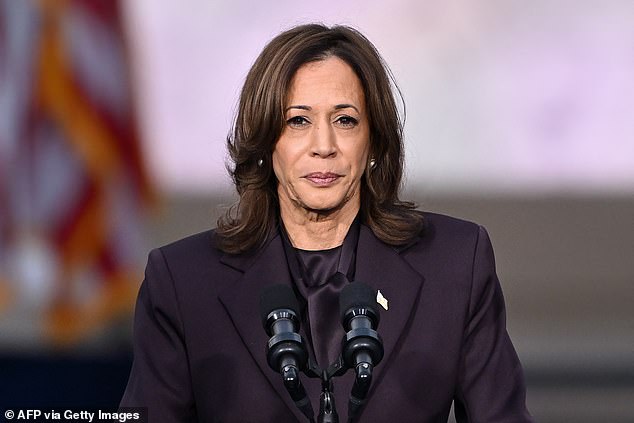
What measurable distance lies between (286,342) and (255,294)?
670 millimetres

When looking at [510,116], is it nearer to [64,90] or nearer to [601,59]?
[601,59]

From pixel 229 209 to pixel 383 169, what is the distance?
13.7 inches

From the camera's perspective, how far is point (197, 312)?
2.62 metres

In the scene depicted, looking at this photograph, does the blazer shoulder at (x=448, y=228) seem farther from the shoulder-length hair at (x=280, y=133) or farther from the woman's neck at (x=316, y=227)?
the woman's neck at (x=316, y=227)

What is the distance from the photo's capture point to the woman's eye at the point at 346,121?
257cm

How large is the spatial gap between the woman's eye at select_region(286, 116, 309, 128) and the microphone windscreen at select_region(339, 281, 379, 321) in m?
0.58

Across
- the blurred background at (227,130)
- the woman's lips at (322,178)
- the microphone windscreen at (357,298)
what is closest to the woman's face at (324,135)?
the woman's lips at (322,178)

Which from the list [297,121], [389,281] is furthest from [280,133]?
[389,281]

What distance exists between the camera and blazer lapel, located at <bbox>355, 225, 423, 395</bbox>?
2.55 metres

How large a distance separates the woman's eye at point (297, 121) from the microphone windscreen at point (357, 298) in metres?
→ 0.58

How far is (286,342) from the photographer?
1954 mm

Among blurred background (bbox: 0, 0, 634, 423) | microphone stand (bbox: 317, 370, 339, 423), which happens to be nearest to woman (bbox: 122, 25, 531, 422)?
microphone stand (bbox: 317, 370, 339, 423)

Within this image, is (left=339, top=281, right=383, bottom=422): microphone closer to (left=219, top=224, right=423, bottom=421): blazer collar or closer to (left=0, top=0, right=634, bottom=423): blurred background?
(left=219, top=224, right=423, bottom=421): blazer collar

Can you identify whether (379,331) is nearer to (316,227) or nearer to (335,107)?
(316,227)
